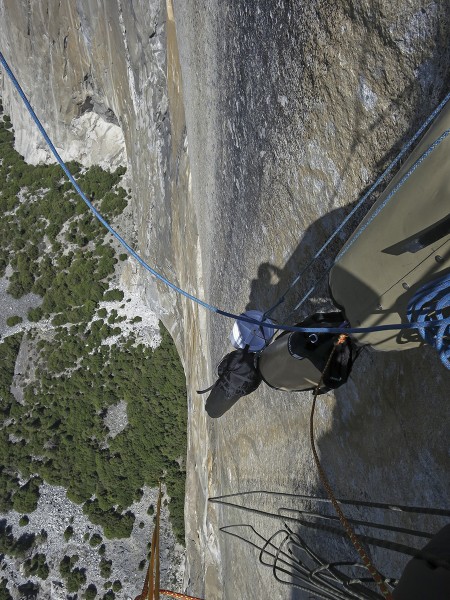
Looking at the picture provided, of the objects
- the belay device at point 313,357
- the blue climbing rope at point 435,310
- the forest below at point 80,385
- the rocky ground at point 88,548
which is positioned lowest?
the blue climbing rope at point 435,310

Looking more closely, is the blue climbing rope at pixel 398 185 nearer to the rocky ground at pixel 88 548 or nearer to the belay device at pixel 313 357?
the belay device at pixel 313 357

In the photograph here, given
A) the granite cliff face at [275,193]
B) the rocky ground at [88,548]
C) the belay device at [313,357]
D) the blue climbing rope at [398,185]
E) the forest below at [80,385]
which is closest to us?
the blue climbing rope at [398,185]

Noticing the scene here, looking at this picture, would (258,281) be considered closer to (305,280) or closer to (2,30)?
(305,280)

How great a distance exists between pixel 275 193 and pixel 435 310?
2.03 m

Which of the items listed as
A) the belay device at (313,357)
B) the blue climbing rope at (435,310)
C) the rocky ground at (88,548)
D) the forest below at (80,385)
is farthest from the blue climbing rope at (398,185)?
the rocky ground at (88,548)

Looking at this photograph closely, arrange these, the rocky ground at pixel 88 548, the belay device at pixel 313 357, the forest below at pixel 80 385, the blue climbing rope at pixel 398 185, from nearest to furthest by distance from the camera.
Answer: the blue climbing rope at pixel 398 185, the belay device at pixel 313 357, the rocky ground at pixel 88 548, the forest below at pixel 80 385

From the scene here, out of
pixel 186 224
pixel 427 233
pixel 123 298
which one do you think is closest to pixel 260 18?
pixel 427 233

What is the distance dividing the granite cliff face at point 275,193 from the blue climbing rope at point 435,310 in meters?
0.43

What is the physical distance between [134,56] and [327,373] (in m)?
7.38

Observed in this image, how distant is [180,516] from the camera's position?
10.5 m

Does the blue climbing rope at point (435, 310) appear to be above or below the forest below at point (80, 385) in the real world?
below

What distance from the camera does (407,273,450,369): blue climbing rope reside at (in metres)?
1.49

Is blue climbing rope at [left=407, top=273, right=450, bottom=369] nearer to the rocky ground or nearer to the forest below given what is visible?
the forest below

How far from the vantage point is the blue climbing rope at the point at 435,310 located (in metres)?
1.49
